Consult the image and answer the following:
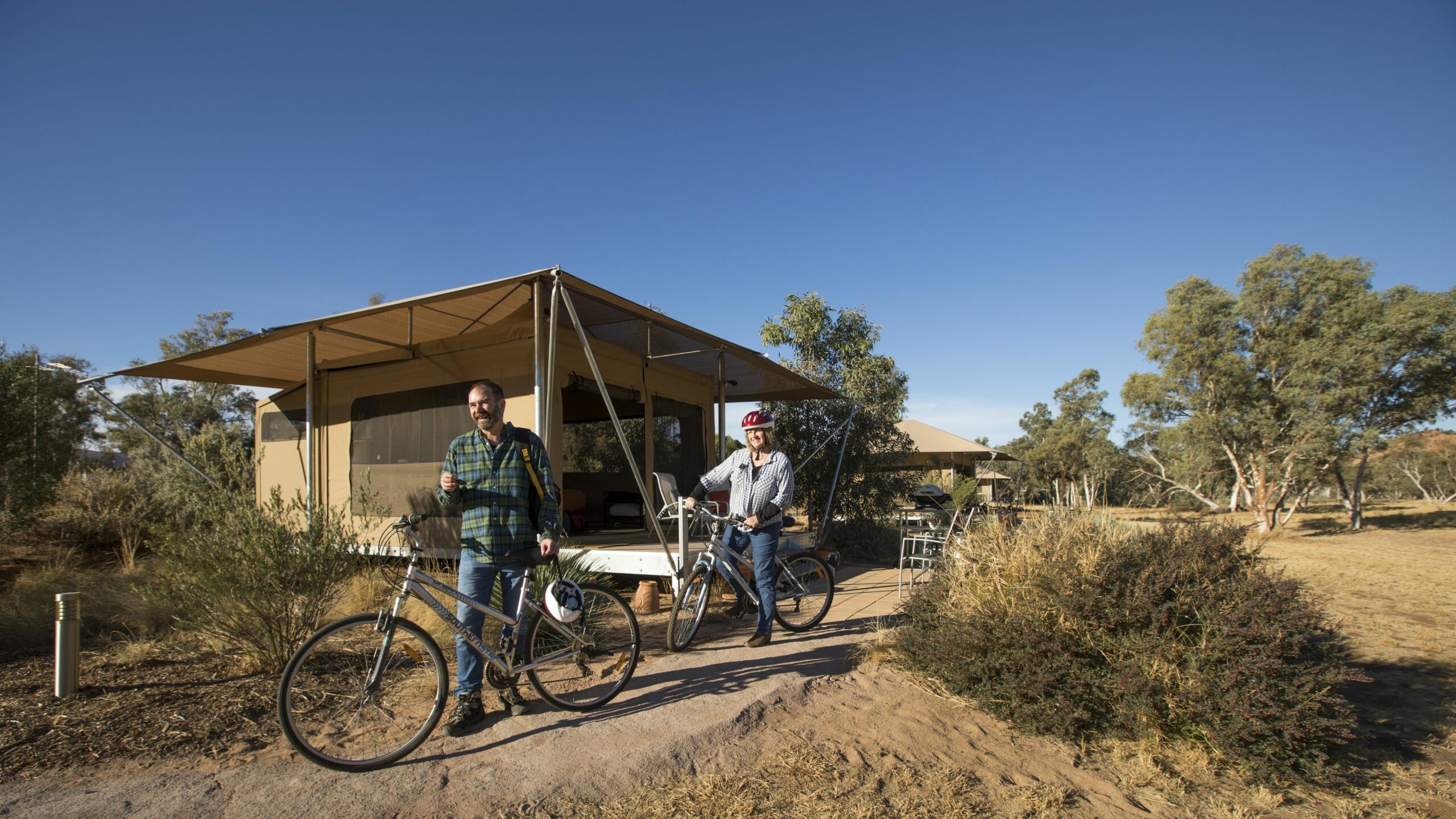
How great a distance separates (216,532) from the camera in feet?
12.3

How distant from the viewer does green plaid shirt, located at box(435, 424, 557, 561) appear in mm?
3146

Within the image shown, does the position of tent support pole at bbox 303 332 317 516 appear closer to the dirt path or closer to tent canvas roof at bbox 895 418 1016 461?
the dirt path

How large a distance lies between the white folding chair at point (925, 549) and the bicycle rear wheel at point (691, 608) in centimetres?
138

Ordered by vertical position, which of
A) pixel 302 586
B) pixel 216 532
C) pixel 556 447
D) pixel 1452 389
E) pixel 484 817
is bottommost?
pixel 484 817

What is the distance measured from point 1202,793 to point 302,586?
4344mm

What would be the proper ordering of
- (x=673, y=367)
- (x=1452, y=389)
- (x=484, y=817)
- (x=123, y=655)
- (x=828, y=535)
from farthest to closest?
1. (x=1452, y=389)
2. (x=828, y=535)
3. (x=673, y=367)
4. (x=123, y=655)
5. (x=484, y=817)

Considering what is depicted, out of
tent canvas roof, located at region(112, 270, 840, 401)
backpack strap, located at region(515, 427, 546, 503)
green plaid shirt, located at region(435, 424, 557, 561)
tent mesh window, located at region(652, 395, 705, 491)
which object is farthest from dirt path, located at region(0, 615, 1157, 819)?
tent mesh window, located at region(652, 395, 705, 491)

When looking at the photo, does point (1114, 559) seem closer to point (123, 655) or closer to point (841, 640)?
point (841, 640)

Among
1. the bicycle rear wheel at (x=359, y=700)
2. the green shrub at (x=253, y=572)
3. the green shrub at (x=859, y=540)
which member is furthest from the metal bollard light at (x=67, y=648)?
the green shrub at (x=859, y=540)

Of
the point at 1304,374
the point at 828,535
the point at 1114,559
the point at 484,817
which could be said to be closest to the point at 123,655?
the point at 484,817

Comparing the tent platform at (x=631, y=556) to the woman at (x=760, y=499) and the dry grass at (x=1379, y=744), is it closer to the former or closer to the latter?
the woman at (x=760, y=499)

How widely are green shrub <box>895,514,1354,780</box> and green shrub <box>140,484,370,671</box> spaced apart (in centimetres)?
337

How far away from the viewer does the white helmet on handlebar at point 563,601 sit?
10.5 ft

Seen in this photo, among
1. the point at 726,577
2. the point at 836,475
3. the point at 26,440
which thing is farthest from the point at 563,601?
the point at 26,440
